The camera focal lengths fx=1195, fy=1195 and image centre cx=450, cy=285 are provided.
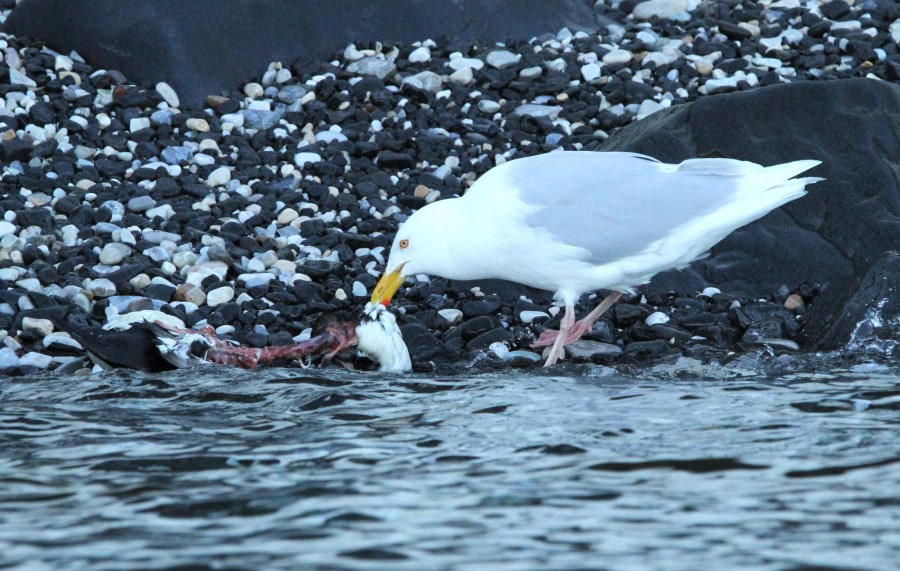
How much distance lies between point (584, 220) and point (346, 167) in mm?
2642

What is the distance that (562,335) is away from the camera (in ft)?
19.2

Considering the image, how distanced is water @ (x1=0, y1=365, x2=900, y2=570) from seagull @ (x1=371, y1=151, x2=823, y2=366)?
0.83 m

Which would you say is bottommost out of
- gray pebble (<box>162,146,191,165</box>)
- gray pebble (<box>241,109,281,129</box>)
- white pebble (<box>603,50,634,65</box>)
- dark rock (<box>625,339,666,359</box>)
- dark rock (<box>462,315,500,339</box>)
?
dark rock (<box>625,339,666,359</box>)

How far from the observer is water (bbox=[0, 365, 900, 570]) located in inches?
115

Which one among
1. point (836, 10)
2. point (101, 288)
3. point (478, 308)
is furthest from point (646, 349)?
point (836, 10)

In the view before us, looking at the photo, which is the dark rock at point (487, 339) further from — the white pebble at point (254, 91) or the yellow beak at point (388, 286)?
the white pebble at point (254, 91)

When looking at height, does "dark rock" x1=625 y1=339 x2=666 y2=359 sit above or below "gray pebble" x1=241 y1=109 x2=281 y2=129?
below

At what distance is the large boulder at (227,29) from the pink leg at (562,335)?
398 centimetres

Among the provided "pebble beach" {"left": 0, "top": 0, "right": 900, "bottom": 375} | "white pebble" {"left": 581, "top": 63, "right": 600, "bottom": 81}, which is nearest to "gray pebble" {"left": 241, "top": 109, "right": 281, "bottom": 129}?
"pebble beach" {"left": 0, "top": 0, "right": 900, "bottom": 375}

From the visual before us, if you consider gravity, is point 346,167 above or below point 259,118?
below

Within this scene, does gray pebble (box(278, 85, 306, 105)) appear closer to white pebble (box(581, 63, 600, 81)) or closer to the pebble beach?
the pebble beach

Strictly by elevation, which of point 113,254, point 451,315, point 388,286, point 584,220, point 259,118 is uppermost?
point 259,118

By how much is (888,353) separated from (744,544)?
3.02 m

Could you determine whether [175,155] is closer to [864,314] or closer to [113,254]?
[113,254]
